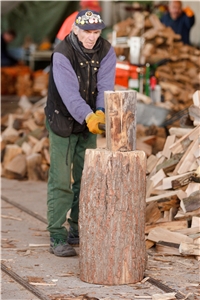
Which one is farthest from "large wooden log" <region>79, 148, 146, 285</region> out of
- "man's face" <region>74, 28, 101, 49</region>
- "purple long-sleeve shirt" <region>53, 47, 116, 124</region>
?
"man's face" <region>74, 28, 101, 49</region>

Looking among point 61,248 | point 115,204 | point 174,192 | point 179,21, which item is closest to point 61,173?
point 61,248

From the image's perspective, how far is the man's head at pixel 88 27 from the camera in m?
6.35

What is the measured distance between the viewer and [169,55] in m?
13.2

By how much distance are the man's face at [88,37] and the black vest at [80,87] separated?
0.34 ft

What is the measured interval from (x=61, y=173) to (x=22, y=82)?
1106 cm

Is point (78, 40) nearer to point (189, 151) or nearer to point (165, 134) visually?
point (189, 151)

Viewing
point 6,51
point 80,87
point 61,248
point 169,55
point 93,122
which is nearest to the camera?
point 93,122

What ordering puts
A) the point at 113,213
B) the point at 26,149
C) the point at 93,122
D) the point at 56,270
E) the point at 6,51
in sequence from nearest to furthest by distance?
the point at 113,213
the point at 93,122
the point at 56,270
the point at 26,149
the point at 6,51

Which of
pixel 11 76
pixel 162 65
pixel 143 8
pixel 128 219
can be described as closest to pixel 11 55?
pixel 11 76

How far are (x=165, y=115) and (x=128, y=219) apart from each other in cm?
483

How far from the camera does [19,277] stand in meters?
6.11

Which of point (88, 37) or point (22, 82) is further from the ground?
point (88, 37)

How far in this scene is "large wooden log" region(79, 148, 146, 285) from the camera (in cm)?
580

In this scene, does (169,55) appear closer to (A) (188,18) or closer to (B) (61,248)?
(A) (188,18)
